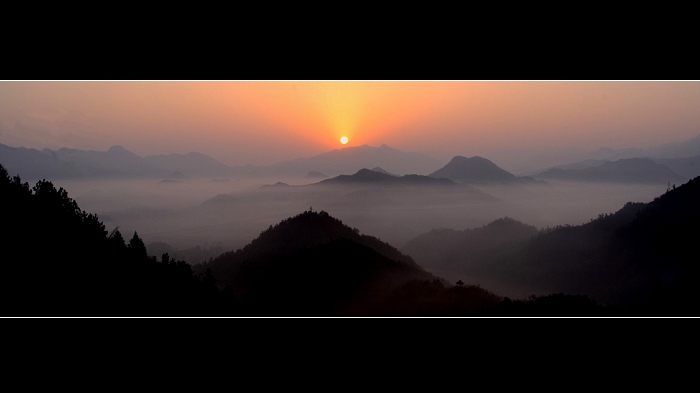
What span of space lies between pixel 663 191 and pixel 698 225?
1091 millimetres

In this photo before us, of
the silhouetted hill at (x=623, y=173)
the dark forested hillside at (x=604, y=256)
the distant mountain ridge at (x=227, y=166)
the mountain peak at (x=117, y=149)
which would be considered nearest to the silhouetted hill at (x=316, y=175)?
the distant mountain ridge at (x=227, y=166)

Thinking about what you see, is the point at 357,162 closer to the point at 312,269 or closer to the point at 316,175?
the point at 316,175

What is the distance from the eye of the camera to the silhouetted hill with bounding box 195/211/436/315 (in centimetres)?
710

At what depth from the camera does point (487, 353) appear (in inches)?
166

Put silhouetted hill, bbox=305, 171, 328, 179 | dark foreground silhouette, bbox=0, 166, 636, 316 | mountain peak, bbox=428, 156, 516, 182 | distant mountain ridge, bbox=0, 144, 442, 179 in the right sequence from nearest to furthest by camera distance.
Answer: dark foreground silhouette, bbox=0, 166, 636, 316
distant mountain ridge, bbox=0, 144, 442, 179
mountain peak, bbox=428, 156, 516, 182
silhouetted hill, bbox=305, 171, 328, 179

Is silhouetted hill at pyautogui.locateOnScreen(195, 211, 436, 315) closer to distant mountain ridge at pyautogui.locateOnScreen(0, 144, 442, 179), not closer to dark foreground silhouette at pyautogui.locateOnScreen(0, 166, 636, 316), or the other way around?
dark foreground silhouette at pyautogui.locateOnScreen(0, 166, 636, 316)

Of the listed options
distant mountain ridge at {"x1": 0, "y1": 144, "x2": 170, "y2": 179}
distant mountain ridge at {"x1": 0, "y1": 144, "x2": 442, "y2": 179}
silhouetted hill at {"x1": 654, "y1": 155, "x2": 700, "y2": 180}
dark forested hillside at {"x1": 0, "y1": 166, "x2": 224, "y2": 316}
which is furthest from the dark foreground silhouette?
silhouetted hill at {"x1": 654, "y1": 155, "x2": 700, "y2": 180}

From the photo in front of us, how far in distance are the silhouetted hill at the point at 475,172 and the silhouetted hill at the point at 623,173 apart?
0.95 meters

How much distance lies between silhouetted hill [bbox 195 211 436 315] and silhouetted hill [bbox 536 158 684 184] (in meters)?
4.33

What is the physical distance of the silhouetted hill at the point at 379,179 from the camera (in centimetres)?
757

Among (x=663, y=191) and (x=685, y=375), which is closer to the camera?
(x=685, y=375)
